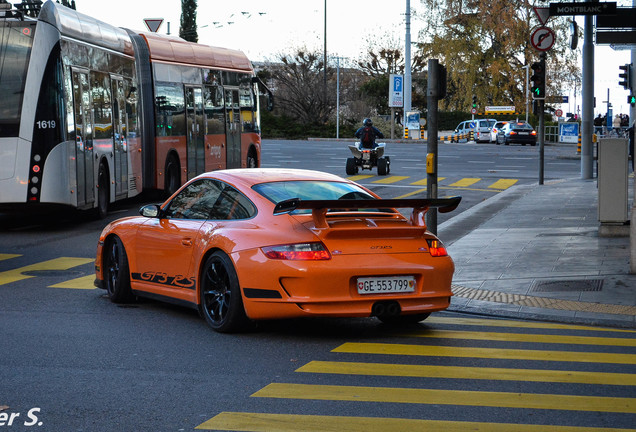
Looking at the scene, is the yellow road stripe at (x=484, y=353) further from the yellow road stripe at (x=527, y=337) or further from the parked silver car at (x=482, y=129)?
the parked silver car at (x=482, y=129)

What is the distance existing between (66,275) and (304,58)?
70.2 metres

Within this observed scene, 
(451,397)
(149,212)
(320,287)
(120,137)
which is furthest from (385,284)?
(120,137)

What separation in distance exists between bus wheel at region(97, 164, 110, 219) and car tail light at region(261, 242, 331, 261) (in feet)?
37.7

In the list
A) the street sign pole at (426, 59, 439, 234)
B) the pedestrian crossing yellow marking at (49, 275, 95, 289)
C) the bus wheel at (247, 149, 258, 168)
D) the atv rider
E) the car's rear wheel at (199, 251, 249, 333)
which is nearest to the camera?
the car's rear wheel at (199, 251, 249, 333)

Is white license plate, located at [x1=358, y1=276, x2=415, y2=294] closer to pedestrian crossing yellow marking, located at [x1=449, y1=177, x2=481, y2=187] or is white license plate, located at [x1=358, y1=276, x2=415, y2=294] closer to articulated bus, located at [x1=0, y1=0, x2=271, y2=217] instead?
articulated bus, located at [x1=0, y1=0, x2=271, y2=217]

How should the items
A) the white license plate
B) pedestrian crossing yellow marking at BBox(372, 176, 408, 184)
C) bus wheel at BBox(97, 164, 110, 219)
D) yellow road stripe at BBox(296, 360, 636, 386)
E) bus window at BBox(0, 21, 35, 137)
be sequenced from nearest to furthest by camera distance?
1. yellow road stripe at BBox(296, 360, 636, 386)
2. the white license plate
3. bus window at BBox(0, 21, 35, 137)
4. bus wheel at BBox(97, 164, 110, 219)
5. pedestrian crossing yellow marking at BBox(372, 176, 408, 184)

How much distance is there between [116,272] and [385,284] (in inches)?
132

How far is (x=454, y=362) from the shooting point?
766 centimetres

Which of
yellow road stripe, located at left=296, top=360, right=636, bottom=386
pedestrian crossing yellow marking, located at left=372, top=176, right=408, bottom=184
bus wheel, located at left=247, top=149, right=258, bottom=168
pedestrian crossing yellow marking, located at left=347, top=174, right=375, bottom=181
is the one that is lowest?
pedestrian crossing yellow marking, located at left=372, top=176, right=408, bottom=184

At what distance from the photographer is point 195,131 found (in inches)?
971

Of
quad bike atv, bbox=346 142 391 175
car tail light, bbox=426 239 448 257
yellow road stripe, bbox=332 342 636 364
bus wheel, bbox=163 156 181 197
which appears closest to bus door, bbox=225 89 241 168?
bus wheel, bbox=163 156 181 197

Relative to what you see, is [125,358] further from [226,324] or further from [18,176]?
[18,176]

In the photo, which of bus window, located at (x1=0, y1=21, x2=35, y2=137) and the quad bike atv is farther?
the quad bike atv

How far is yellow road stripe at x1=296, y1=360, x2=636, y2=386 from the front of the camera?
23.2ft
